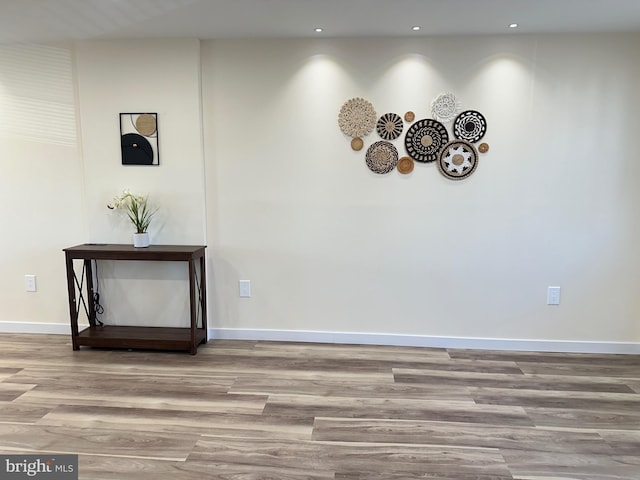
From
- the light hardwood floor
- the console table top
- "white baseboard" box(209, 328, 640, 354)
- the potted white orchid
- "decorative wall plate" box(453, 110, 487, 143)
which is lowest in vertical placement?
the light hardwood floor

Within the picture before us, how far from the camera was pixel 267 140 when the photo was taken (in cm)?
332

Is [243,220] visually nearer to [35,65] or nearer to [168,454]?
[168,454]

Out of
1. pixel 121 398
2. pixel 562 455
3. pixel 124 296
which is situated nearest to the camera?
pixel 562 455

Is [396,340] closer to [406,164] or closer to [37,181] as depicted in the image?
[406,164]

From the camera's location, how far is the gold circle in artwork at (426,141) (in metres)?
3.20

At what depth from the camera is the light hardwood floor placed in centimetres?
199

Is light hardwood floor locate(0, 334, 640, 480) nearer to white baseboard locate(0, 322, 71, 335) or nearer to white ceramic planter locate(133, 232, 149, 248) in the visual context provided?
white baseboard locate(0, 322, 71, 335)

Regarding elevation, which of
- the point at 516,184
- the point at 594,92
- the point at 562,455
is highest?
the point at 594,92

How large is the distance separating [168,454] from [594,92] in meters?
3.59

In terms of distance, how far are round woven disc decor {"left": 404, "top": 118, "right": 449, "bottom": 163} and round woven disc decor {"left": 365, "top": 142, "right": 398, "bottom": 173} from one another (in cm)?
12

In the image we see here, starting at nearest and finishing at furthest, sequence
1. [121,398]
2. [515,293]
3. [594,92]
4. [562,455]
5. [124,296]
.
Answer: [562,455] < [121,398] < [594,92] < [515,293] < [124,296]

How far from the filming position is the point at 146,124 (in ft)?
10.9

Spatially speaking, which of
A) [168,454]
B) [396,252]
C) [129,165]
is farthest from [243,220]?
[168,454]

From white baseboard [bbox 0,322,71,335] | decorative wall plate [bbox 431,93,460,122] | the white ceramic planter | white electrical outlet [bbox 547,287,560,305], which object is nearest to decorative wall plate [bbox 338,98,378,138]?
decorative wall plate [bbox 431,93,460,122]
